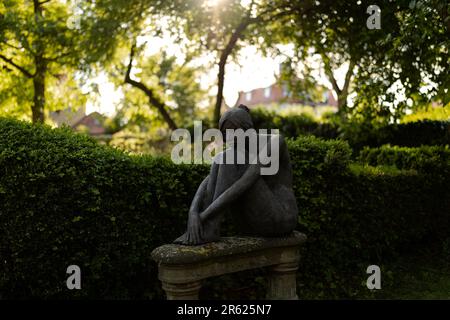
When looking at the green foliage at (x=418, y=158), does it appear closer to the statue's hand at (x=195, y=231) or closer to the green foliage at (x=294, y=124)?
the statue's hand at (x=195, y=231)

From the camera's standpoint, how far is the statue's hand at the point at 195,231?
13.5 ft

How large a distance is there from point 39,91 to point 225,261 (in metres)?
13.6


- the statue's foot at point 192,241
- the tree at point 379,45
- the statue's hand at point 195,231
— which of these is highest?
the tree at point 379,45

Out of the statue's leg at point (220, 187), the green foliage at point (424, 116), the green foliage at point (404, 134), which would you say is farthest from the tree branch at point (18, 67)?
the statue's leg at point (220, 187)

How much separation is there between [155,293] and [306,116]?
45.0ft

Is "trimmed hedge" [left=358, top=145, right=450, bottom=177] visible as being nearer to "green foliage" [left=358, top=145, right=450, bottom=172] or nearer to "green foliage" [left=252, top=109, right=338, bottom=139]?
"green foliage" [left=358, top=145, right=450, bottom=172]

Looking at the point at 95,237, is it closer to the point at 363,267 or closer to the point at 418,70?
the point at 363,267

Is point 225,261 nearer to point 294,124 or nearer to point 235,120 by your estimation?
point 235,120

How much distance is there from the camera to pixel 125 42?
15.3 metres

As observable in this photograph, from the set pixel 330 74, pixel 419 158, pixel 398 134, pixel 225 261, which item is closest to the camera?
pixel 225 261

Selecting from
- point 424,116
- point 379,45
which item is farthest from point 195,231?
point 424,116

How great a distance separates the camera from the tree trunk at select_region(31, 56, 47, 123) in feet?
48.7

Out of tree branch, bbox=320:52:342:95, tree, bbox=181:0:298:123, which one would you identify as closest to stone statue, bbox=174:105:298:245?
tree, bbox=181:0:298:123

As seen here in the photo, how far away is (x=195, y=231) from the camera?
4137 millimetres
